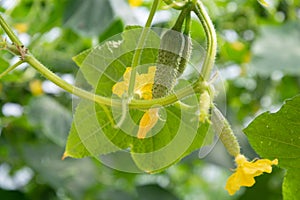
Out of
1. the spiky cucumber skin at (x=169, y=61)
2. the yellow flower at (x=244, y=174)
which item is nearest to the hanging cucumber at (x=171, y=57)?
the spiky cucumber skin at (x=169, y=61)

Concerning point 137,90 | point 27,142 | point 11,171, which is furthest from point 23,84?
point 137,90

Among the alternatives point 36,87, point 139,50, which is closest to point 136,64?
point 139,50

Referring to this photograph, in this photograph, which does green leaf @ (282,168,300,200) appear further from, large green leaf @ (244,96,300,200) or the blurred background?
the blurred background

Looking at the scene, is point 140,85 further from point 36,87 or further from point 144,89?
point 36,87

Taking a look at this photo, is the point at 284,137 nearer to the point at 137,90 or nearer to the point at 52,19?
the point at 137,90

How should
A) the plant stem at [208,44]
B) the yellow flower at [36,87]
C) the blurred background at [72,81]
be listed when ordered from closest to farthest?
1. the plant stem at [208,44]
2. the blurred background at [72,81]
3. the yellow flower at [36,87]

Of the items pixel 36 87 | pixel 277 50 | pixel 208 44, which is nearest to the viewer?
pixel 208 44

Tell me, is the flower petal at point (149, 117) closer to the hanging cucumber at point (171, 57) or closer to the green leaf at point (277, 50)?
the hanging cucumber at point (171, 57)

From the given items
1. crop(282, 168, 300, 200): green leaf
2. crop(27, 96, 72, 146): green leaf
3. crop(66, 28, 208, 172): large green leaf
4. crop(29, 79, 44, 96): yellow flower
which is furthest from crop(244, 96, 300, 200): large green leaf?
crop(29, 79, 44, 96): yellow flower
